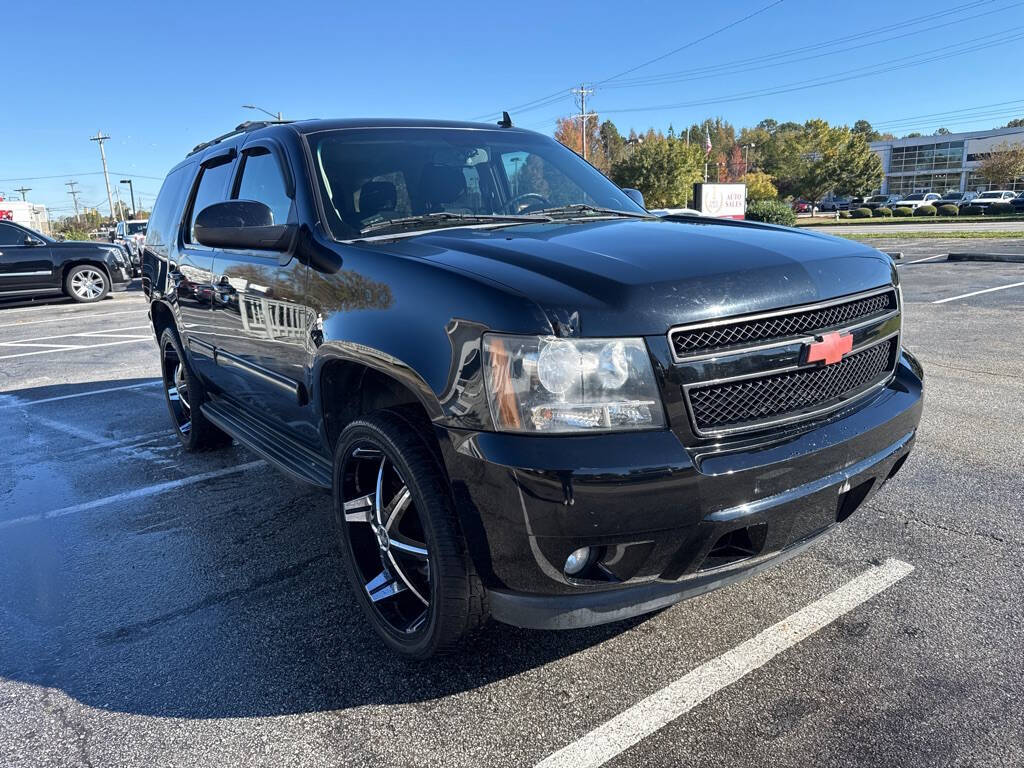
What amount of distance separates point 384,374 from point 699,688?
1.48 m

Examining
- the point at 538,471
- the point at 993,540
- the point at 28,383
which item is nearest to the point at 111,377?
the point at 28,383

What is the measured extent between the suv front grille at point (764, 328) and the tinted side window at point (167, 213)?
3997mm

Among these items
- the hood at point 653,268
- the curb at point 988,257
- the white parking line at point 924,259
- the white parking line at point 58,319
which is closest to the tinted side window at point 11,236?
the white parking line at point 58,319

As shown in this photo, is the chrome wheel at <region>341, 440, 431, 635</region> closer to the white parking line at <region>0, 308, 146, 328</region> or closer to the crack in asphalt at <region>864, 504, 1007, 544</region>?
the crack in asphalt at <region>864, 504, 1007, 544</region>

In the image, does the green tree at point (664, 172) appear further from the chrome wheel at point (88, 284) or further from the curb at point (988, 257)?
the chrome wheel at point (88, 284)

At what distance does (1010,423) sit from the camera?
5000mm

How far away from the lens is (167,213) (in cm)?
533

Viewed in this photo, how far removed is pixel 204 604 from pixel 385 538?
99 cm

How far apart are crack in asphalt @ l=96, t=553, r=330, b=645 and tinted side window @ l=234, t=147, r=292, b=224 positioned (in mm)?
1559

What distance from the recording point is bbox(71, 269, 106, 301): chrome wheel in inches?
642

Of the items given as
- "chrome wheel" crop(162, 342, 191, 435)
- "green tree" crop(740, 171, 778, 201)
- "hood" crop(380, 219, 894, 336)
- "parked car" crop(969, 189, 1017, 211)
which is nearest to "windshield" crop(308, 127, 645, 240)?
"hood" crop(380, 219, 894, 336)

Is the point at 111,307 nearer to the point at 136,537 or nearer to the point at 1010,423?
the point at 136,537

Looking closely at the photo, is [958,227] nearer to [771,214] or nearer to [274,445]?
[771,214]

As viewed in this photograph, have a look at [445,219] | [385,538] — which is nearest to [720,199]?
[445,219]
